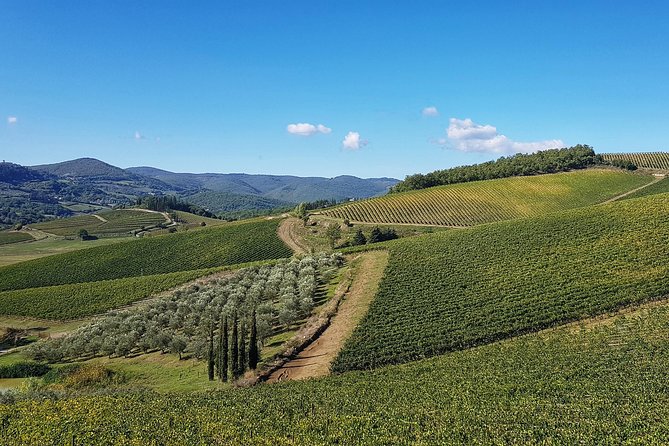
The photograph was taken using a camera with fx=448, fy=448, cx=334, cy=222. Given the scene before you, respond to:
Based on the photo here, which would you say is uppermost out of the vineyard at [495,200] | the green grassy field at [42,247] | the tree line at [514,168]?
the tree line at [514,168]

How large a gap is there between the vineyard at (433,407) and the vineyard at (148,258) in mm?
61958

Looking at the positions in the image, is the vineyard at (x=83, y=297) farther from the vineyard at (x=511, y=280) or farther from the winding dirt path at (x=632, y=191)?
the winding dirt path at (x=632, y=191)

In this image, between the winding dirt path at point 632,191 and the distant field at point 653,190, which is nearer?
the distant field at point 653,190

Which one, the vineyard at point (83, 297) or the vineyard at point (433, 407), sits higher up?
the vineyard at point (433, 407)

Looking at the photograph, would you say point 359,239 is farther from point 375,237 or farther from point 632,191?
point 632,191

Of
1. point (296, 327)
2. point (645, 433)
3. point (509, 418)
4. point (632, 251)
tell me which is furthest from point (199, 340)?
point (632, 251)

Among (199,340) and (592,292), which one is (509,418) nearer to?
(592,292)

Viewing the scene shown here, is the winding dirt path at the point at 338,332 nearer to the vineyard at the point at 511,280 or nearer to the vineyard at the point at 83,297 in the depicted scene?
the vineyard at the point at 511,280

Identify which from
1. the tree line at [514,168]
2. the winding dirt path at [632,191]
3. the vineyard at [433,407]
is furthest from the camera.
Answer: the tree line at [514,168]

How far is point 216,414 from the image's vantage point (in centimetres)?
3000

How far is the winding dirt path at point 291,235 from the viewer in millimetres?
101000

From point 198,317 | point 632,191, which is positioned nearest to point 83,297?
point 198,317

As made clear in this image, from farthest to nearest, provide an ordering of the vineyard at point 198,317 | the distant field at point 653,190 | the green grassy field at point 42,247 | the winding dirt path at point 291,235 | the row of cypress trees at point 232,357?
the green grassy field at point 42,247 < the distant field at point 653,190 < the winding dirt path at point 291,235 < the vineyard at point 198,317 < the row of cypress trees at point 232,357

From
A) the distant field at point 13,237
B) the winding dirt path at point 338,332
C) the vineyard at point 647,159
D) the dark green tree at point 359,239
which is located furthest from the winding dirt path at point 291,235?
the distant field at point 13,237
